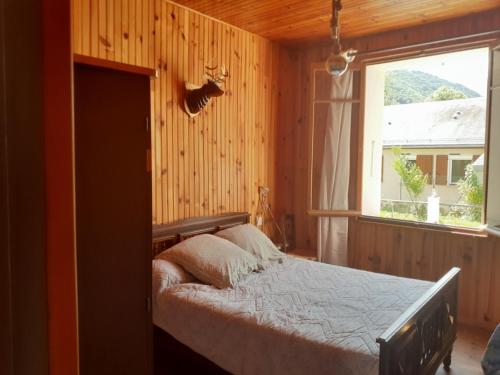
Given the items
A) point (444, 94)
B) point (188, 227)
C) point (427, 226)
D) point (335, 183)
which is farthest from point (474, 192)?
point (444, 94)

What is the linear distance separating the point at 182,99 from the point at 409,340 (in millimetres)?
2454

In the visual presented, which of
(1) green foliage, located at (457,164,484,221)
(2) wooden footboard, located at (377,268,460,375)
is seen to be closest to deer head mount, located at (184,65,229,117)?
(2) wooden footboard, located at (377,268,460,375)

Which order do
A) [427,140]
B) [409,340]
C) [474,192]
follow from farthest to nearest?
[427,140] → [474,192] → [409,340]

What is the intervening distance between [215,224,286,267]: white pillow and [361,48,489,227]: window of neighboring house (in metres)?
1.26

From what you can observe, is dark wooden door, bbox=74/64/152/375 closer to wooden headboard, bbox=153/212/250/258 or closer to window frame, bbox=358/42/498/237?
wooden headboard, bbox=153/212/250/258

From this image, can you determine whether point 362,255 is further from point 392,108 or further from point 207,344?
point 392,108

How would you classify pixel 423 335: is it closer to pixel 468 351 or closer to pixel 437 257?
pixel 468 351

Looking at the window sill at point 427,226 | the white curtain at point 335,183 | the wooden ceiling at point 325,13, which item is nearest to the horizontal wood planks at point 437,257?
the window sill at point 427,226

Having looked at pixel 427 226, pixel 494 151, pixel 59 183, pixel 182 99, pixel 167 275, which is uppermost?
pixel 182 99

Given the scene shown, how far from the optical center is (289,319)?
222cm

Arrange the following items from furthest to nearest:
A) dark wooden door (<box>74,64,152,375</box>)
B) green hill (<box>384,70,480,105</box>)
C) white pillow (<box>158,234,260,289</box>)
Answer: green hill (<box>384,70,480,105</box>) < white pillow (<box>158,234,260,289</box>) < dark wooden door (<box>74,64,152,375</box>)

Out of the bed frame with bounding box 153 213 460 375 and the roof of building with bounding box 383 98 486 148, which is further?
the roof of building with bounding box 383 98 486 148

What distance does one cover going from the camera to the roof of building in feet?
21.2

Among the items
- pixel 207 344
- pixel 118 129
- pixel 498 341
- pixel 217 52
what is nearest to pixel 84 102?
pixel 118 129
